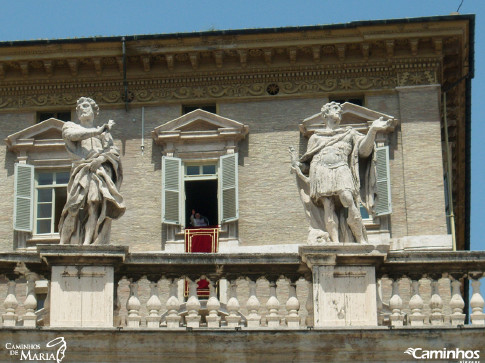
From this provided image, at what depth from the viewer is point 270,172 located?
107ft

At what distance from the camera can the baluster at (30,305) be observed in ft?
67.0

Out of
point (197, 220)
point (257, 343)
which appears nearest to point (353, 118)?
point (197, 220)

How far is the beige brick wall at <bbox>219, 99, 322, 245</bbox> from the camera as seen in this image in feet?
104

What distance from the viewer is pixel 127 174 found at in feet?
107

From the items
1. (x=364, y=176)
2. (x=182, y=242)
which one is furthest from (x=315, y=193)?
(x=182, y=242)

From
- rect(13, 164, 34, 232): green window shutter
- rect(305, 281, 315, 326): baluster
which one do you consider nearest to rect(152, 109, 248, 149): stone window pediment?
rect(13, 164, 34, 232): green window shutter

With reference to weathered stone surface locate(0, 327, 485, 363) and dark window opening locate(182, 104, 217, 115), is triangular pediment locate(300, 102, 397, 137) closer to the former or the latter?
dark window opening locate(182, 104, 217, 115)

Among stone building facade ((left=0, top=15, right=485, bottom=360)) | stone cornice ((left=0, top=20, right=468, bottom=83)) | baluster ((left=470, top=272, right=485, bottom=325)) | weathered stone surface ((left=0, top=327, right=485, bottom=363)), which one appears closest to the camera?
weathered stone surface ((left=0, top=327, right=485, bottom=363))

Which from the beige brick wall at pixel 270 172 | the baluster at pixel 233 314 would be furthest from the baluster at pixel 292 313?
the beige brick wall at pixel 270 172

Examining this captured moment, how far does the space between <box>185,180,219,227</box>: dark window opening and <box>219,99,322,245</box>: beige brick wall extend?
6.08ft

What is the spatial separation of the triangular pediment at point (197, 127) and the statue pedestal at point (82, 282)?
12.4m

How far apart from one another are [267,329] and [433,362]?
7.29 ft

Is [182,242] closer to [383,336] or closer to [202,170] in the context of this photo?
[202,170]

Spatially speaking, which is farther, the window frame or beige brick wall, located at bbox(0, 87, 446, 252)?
the window frame
